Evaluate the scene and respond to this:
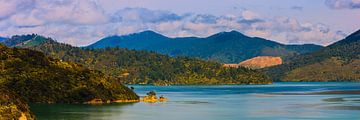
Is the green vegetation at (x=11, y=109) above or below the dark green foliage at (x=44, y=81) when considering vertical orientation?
below

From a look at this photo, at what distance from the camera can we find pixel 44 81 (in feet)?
618

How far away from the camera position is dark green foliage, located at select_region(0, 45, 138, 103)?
185000 mm

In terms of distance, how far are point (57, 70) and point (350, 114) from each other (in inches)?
3544

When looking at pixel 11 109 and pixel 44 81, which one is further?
pixel 44 81

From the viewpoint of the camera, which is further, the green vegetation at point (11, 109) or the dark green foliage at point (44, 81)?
the dark green foliage at point (44, 81)

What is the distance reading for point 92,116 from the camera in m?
136

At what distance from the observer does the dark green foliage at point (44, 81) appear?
7283 inches

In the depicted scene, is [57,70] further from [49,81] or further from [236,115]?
[236,115]

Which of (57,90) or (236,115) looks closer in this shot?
(236,115)

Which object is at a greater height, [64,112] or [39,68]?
[39,68]

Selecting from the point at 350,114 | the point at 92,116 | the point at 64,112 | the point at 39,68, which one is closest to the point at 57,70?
the point at 39,68

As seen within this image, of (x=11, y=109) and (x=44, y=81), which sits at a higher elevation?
(x=44, y=81)

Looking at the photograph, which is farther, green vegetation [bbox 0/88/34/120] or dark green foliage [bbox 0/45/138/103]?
dark green foliage [bbox 0/45/138/103]

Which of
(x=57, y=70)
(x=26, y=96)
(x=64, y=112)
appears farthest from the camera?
(x=57, y=70)
